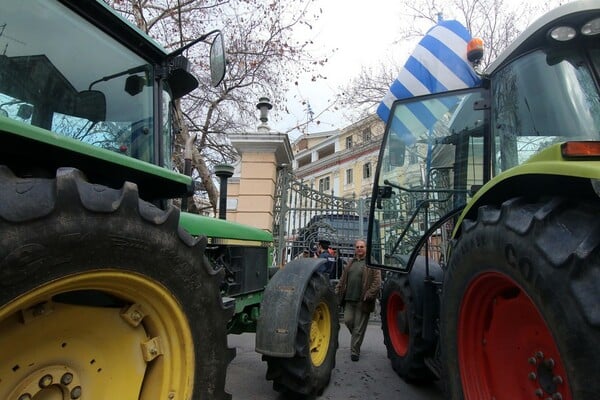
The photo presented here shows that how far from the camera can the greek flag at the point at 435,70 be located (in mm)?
3289

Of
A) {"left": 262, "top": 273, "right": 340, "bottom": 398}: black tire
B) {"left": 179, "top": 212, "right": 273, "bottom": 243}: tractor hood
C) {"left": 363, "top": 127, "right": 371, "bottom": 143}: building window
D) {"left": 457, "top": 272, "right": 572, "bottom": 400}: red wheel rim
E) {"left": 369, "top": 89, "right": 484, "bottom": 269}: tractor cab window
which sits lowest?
{"left": 262, "top": 273, "right": 340, "bottom": 398}: black tire

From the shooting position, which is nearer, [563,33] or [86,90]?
[563,33]

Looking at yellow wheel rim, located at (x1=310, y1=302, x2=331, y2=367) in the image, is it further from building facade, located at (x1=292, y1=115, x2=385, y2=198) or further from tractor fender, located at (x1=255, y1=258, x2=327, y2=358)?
building facade, located at (x1=292, y1=115, x2=385, y2=198)

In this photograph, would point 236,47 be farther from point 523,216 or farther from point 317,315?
point 523,216

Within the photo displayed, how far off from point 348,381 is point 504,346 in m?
2.64

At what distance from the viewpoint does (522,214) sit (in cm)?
169

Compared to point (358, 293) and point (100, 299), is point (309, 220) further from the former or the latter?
point (100, 299)

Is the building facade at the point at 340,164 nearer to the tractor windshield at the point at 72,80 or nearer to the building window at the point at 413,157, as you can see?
the building window at the point at 413,157

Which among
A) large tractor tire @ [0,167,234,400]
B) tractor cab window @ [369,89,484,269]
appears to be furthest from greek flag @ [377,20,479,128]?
large tractor tire @ [0,167,234,400]

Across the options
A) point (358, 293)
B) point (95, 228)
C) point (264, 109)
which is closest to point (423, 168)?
point (95, 228)

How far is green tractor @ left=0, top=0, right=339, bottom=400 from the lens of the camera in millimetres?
1345

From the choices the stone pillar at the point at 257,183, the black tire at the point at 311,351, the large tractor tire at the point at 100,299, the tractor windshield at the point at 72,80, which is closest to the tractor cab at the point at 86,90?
the tractor windshield at the point at 72,80

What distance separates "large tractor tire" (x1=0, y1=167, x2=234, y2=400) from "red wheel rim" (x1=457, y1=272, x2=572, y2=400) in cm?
128

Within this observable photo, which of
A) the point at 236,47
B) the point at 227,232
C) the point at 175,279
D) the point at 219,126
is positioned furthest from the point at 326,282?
the point at 219,126
